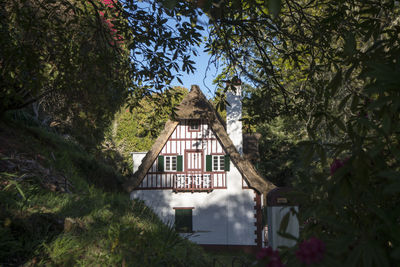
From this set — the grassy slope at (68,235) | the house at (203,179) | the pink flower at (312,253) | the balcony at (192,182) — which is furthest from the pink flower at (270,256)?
the balcony at (192,182)

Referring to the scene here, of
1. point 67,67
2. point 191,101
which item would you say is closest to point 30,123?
point 191,101

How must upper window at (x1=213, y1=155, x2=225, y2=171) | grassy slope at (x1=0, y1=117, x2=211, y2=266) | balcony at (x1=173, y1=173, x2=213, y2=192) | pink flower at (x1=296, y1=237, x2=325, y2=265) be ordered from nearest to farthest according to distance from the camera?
1. pink flower at (x1=296, y1=237, x2=325, y2=265)
2. grassy slope at (x1=0, y1=117, x2=211, y2=266)
3. upper window at (x1=213, y1=155, x2=225, y2=171)
4. balcony at (x1=173, y1=173, x2=213, y2=192)

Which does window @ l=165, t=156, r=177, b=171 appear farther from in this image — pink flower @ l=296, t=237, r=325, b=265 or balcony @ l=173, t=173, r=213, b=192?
pink flower @ l=296, t=237, r=325, b=265

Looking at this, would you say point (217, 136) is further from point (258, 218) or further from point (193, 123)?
point (258, 218)

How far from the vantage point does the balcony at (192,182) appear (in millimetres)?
15875

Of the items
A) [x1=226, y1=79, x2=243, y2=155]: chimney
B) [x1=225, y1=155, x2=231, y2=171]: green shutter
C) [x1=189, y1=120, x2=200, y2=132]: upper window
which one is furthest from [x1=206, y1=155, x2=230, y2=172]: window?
[x1=189, y1=120, x2=200, y2=132]: upper window

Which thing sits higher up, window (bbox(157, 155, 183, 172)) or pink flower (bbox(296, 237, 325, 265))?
window (bbox(157, 155, 183, 172))

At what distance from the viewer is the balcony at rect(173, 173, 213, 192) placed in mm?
15875

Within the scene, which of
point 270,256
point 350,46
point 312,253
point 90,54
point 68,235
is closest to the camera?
point 312,253

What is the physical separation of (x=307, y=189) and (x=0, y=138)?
9.39m

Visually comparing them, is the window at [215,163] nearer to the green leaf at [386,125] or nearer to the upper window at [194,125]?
the upper window at [194,125]

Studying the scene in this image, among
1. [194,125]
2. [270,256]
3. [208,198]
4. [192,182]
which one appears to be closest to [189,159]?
[192,182]

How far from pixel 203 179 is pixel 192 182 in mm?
549

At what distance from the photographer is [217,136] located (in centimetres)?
1565
